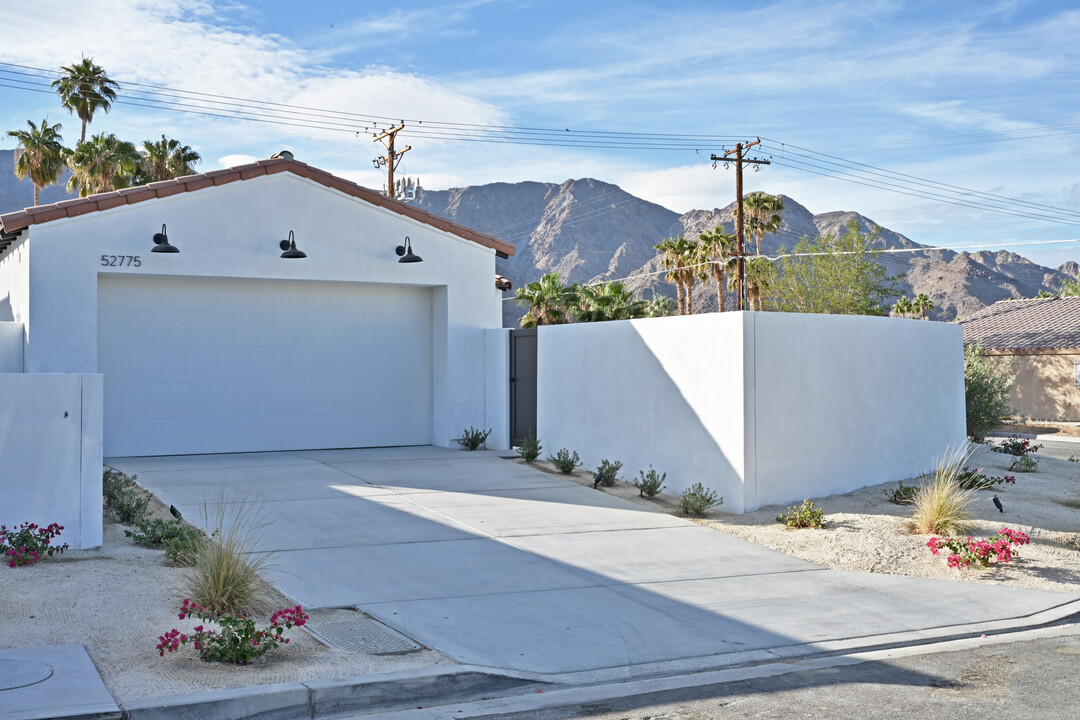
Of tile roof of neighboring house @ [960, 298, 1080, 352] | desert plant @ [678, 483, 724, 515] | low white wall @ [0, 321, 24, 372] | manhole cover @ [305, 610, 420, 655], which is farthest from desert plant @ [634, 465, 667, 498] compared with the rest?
tile roof of neighboring house @ [960, 298, 1080, 352]

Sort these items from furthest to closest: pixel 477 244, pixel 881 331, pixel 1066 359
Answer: pixel 1066 359, pixel 477 244, pixel 881 331

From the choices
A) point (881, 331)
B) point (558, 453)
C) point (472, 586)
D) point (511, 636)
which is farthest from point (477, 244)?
point (511, 636)

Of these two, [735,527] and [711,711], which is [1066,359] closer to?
[735,527]

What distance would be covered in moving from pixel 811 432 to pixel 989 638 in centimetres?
512

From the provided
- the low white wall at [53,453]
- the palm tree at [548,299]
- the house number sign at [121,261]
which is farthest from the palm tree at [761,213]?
the low white wall at [53,453]

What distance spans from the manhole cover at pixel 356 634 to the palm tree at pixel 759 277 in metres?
37.6

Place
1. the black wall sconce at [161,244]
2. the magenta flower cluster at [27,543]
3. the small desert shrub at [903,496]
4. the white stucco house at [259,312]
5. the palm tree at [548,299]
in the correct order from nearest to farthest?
the magenta flower cluster at [27,543] → the small desert shrub at [903,496] → the white stucco house at [259,312] → the black wall sconce at [161,244] → the palm tree at [548,299]

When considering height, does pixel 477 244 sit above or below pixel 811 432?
above

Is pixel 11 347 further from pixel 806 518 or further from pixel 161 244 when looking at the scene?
pixel 806 518

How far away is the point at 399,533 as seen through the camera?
1051 cm

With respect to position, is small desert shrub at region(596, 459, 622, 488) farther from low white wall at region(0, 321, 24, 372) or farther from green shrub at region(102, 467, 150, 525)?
low white wall at region(0, 321, 24, 372)

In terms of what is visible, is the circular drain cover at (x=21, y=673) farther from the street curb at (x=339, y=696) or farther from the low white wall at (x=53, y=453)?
the low white wall at (x=53, y=453)

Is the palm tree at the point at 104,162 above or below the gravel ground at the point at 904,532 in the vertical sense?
above

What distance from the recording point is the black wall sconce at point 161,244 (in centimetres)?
1548
